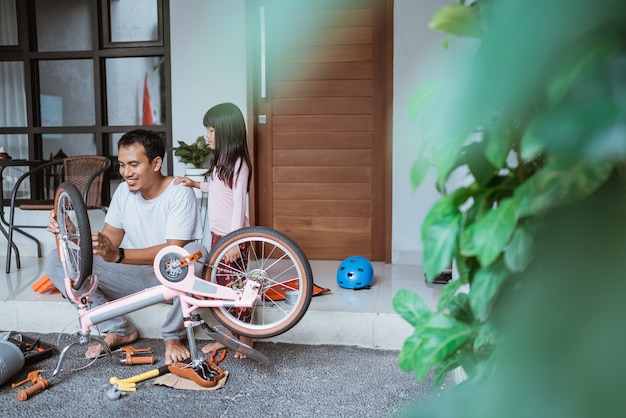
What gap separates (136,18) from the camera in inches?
155

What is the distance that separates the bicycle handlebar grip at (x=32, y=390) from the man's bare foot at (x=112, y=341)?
0.98 ft

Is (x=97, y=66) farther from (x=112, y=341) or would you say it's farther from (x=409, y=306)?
(x=409, y=306)

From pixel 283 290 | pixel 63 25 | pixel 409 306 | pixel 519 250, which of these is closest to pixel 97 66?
pixel 63 25

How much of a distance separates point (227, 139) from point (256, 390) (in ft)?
3.54

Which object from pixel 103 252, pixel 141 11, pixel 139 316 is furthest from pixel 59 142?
pixel 103 252

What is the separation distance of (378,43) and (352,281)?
4.97ft

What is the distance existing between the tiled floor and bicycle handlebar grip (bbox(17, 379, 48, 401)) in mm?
373

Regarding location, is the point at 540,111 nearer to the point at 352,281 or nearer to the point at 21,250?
the point at 352,281

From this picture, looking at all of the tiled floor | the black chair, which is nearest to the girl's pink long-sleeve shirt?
the tiled floor

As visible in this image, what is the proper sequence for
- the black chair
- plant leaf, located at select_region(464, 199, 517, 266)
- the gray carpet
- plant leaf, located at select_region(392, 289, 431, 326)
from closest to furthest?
plant leaf, located at select_region(464, 199, 517, 266) < plant leaf, located at select_region(392, 289, 431, 326) < the gray carpet < the black chair

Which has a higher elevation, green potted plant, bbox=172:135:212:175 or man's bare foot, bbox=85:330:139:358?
green potted plant, bbox=172:135:212:175

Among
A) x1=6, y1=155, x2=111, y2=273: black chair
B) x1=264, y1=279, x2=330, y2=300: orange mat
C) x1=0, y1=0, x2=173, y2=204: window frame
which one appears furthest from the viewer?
x1=0, y1=0, x2=173, y2=204: window frame

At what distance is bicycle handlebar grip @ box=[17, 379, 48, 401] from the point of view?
6.69 ft

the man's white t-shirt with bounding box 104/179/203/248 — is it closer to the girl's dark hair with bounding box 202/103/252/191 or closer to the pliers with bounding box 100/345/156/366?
the girl's dark hair with bounding box 202/103/252/191
